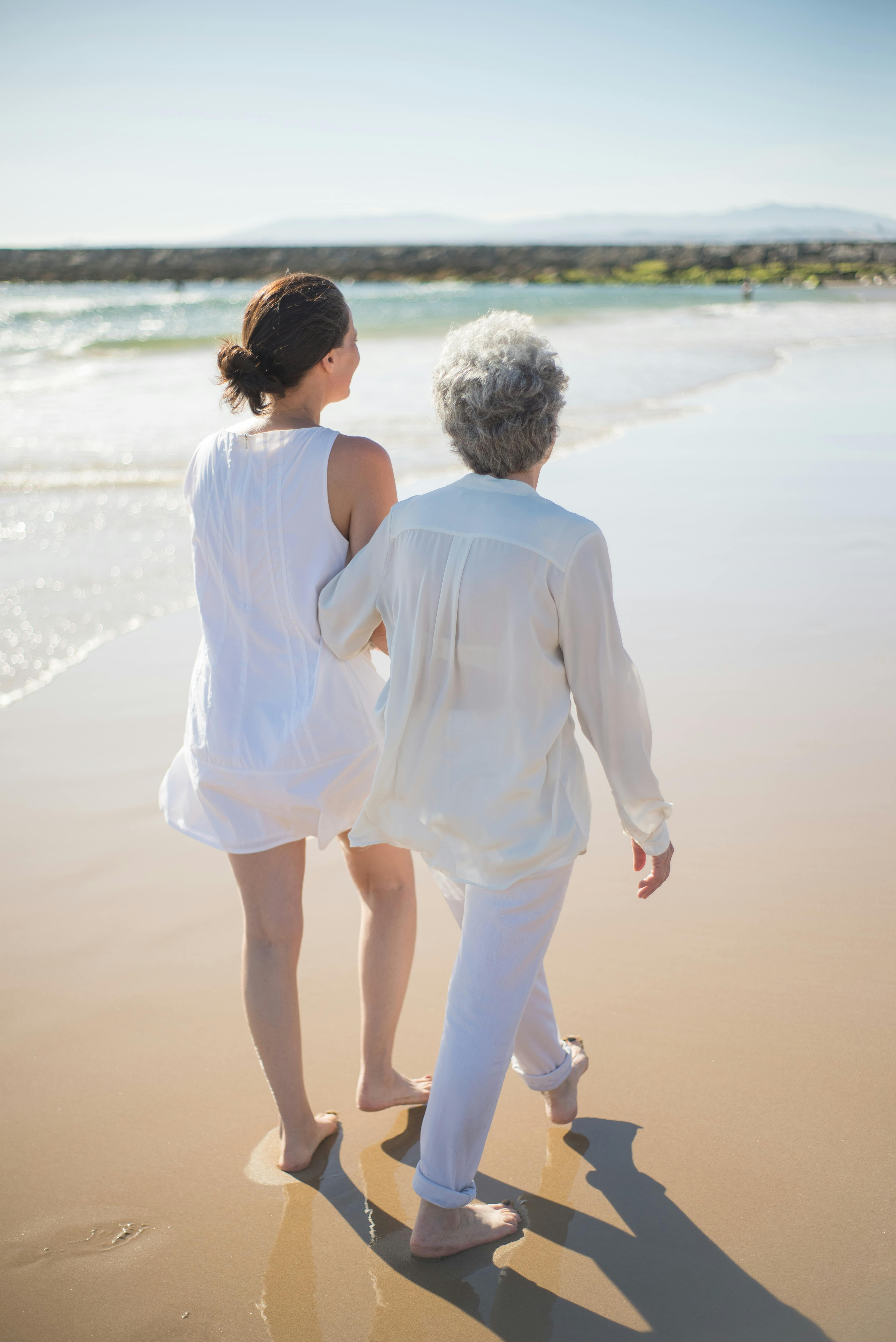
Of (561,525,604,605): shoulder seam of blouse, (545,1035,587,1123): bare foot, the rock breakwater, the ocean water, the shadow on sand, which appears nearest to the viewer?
(561,525,604,605): shoulder seam of blouse

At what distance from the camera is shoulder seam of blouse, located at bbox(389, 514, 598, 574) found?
1.49 m

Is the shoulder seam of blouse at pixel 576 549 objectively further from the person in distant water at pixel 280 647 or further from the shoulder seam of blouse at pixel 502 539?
the person in distant water at pixel 280 647

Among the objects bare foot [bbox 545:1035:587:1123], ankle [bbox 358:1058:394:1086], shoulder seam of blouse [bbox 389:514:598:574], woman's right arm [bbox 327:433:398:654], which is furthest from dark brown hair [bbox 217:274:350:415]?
bare foot [bbox 545:1035:587:1123]

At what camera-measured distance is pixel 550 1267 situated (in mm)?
1722

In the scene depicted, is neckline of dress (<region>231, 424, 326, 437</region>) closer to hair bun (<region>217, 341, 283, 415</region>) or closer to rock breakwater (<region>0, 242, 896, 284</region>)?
hair bun (<region>217, 341, 283, 415</region>)

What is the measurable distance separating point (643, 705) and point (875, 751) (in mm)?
1950

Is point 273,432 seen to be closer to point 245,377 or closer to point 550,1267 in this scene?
point 245,377

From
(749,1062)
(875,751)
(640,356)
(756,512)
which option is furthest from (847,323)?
(749,1062)

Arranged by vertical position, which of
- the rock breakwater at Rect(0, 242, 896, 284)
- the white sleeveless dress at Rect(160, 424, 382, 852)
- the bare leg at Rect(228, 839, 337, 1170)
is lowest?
the bare leg at Rect(228, 839, 337, 1170)

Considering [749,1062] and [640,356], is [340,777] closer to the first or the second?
[749,1062]

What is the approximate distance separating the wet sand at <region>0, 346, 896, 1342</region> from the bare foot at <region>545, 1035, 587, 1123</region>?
4 centimetres

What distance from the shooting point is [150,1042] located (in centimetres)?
224

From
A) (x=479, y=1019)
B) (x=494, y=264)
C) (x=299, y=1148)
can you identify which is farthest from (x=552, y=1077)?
(x=494, y=264)

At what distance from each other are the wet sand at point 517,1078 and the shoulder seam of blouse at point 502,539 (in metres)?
1.18
